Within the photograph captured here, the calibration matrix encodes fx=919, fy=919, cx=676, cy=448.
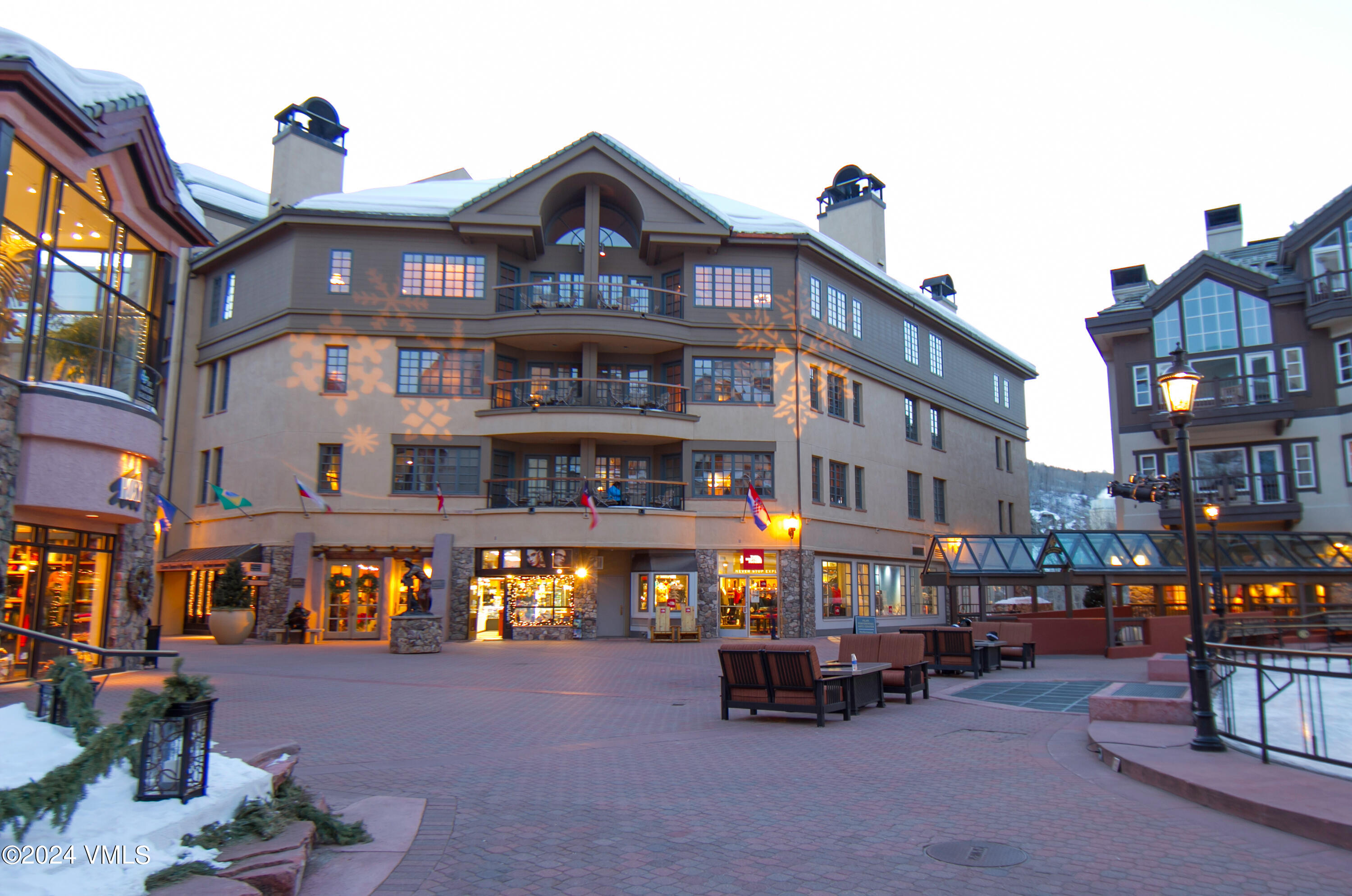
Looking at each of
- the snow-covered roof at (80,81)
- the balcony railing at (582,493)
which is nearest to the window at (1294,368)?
the balcony railing at (582,493)

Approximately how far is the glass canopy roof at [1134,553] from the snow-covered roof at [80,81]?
892 inches

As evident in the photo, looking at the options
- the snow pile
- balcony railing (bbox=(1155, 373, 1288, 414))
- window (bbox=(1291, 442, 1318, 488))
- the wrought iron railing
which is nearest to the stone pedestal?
the snow pile

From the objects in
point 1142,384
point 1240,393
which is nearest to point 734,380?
point 1142,384

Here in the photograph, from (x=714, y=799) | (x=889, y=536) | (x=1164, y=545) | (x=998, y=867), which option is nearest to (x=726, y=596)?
(x=889, y=536)

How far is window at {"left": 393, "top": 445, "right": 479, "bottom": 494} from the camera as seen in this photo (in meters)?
33.7

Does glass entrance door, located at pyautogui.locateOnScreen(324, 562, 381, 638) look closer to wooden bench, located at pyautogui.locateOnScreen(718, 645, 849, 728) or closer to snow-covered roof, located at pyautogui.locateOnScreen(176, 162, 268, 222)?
snow-covered roof, located at pyautogui.locateOnScreen(176, 162, 268, 222)

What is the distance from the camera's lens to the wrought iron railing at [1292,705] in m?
8.16

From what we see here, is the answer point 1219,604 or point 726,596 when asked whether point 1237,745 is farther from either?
point 726,596

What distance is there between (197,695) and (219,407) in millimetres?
35007

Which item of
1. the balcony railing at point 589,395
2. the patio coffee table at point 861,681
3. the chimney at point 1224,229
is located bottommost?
the patio coffee table at point 861,681

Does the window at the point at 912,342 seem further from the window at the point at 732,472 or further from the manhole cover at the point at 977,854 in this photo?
the manhole cover at the point at 977,854

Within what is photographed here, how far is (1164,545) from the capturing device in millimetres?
26125

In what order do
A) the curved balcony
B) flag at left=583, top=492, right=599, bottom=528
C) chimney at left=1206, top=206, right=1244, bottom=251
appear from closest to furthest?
flag at left=583, top=492, right=599, bottom=528, the curved balcony, chimney at left=1206, top=206, right=1244, bottom=251

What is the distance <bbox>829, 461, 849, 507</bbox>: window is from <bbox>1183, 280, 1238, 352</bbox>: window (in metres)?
13.9
